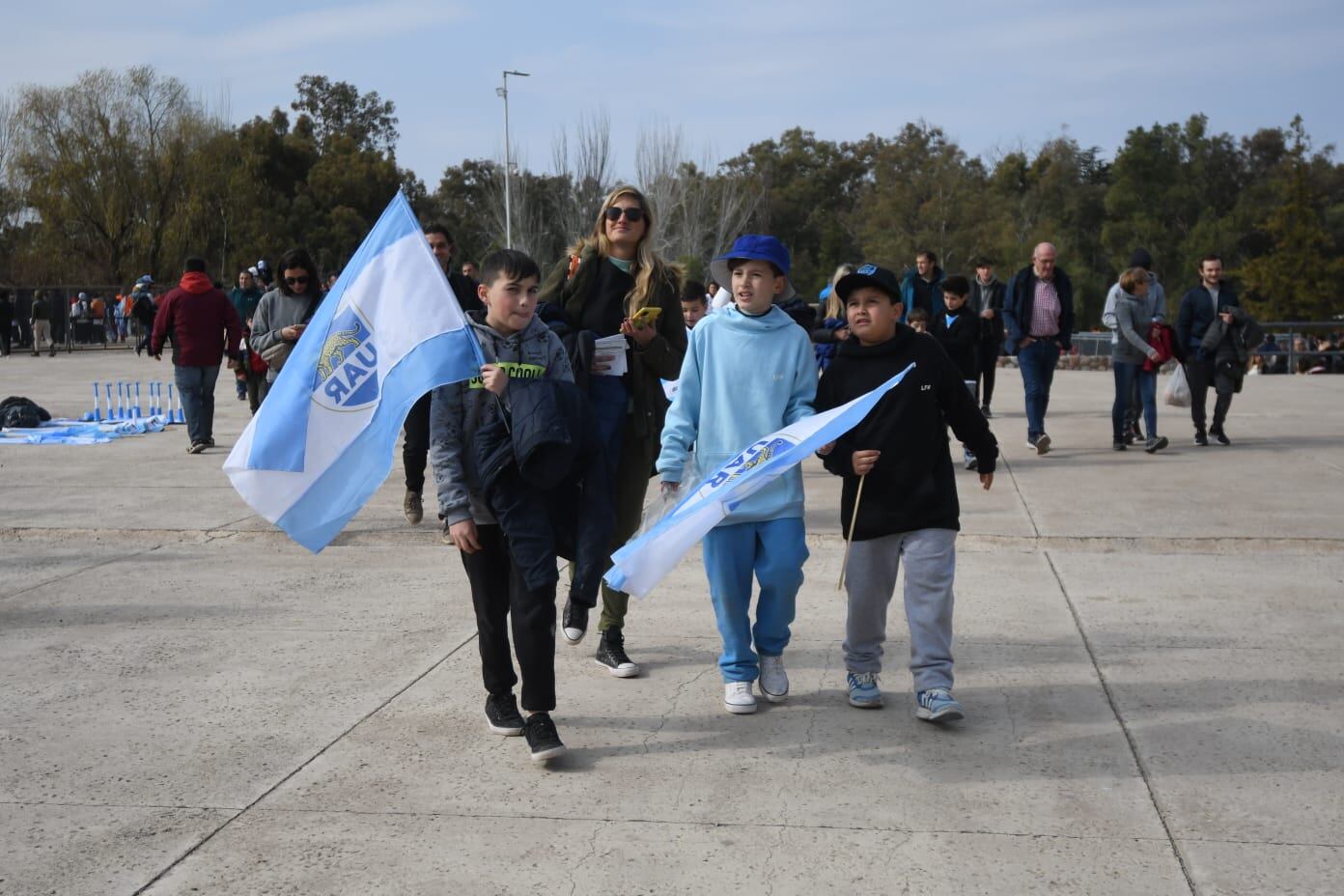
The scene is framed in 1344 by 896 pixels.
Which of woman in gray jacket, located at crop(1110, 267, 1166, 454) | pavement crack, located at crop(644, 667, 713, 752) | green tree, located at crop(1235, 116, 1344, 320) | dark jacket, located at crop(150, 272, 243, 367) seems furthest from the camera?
green tree, located at crop(1235, 116, 1344, 320)

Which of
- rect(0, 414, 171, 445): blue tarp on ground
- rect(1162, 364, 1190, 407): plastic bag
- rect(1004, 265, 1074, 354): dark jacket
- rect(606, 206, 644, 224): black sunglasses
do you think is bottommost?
rect(0, 414, 171, 445): blue tarp on ground

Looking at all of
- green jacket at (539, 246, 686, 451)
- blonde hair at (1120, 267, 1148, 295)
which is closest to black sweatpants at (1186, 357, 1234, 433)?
blonde hair at (1120, 267, 1148, 295)

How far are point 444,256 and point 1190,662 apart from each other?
4778mm

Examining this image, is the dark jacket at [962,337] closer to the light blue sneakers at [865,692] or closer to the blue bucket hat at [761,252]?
the blue bucket hat at [761,252]

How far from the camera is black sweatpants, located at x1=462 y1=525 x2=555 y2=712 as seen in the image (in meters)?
4.38

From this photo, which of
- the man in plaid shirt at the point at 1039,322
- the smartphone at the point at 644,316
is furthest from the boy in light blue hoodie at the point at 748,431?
the man in plaid shirt at the point at 1039,322

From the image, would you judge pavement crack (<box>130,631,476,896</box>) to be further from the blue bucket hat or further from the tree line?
the tree line

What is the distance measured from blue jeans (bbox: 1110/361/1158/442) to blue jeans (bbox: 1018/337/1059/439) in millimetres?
662

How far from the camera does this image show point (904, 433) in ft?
15.7

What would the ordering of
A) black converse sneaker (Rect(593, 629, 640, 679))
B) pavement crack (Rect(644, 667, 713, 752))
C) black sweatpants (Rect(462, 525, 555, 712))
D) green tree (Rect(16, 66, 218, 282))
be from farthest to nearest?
1. green tree (Rect(16, 66, 218, 282))
2. black converse sneaker (Rect(593, 629, 640, 679))
3. pavement crack (Rect(644, 667, 713, 752))
4. black sweatpants (Rect(462, 525, 555, 712))

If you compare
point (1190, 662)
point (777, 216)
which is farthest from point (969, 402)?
point (777, 216)

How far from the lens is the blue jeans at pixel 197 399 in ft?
42.1

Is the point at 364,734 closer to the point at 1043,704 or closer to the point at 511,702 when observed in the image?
the point at 511,702

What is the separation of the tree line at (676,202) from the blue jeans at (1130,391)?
1210 inches
